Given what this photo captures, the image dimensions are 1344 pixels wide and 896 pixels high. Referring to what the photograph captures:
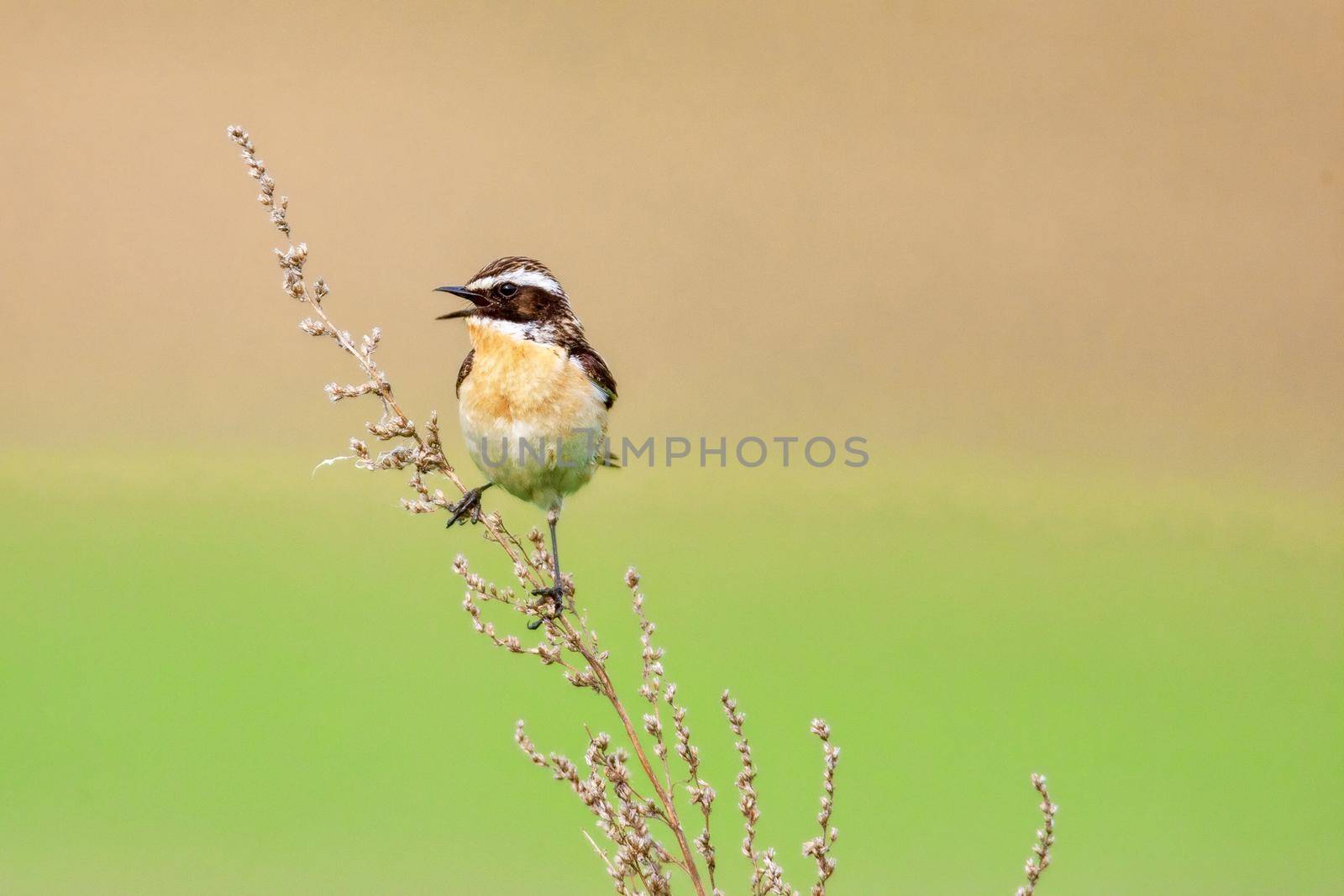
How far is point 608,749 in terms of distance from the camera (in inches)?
93.7

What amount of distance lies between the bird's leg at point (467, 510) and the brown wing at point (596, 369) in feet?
1.63

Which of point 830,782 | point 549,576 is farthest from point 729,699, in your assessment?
point 549,576

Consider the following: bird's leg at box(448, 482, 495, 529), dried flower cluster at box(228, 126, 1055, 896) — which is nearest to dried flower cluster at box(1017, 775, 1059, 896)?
dried flower cluster at box(228, 126, 1055, 896)

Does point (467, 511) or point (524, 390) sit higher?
point (524, 390)

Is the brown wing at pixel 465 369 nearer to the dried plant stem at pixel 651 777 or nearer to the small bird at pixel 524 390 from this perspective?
the small bird at pixel 524 390

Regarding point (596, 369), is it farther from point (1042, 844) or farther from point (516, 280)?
point (1042, 844)

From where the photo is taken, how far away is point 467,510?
3217 millimetres

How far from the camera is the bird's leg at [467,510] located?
9.87 ft

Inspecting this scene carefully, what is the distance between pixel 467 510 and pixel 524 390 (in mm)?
415

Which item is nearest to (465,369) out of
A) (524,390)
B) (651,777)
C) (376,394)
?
(524,390)

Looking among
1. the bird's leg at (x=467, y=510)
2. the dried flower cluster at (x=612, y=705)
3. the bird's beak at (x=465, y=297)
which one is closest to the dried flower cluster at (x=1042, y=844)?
the dried flower cluster at (x=612, y=705)

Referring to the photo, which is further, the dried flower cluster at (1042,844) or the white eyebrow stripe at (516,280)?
the white eyebrow stripe at (516,280)

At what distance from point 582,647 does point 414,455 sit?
618mm

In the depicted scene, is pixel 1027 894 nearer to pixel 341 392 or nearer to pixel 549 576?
pixel 549 576
